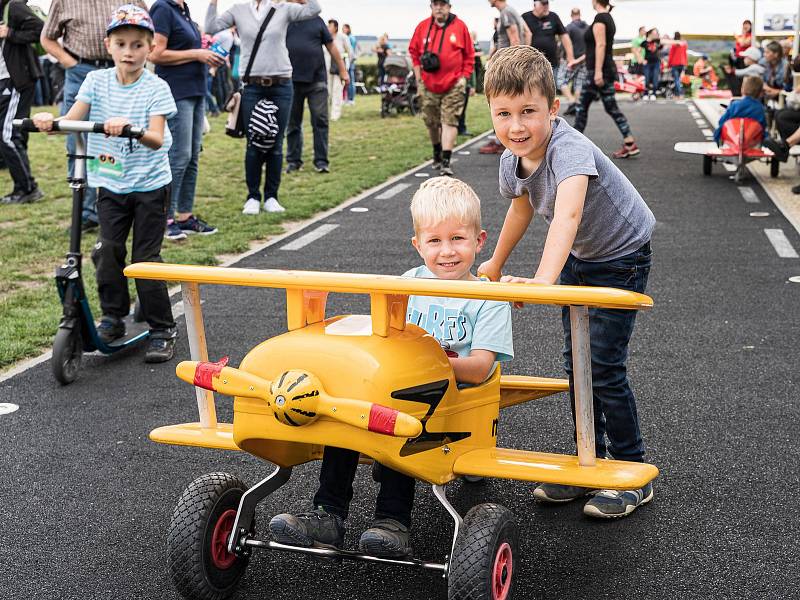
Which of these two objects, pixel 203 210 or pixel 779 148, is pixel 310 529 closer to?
pixel 203 210

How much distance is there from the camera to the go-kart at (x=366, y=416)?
268 centimetres

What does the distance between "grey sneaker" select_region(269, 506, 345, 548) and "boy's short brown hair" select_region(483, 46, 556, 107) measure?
1402 mm

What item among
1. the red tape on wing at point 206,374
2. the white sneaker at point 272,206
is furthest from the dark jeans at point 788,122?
the red tape on wing at point 206,374

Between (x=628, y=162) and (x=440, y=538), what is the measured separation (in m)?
11.4

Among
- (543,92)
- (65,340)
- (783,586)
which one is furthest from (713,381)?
(65,340)

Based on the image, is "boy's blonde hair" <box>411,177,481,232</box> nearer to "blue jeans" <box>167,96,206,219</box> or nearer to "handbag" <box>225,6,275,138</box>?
"blue jeans" <box>167,96,206,219</box>

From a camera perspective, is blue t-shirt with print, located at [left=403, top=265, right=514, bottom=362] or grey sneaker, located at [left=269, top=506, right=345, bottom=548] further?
blue t-shirt with print, located at [left=403, top=265, right=514, bottom=362]

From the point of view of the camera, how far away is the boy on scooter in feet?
18.3

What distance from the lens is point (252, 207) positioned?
1035cm

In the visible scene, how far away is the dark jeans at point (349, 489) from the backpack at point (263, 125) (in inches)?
275

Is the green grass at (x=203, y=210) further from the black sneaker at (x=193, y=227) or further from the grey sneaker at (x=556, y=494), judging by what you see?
the grey sneaker at (x=556, y=494)

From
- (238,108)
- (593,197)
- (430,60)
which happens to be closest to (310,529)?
(593,197)

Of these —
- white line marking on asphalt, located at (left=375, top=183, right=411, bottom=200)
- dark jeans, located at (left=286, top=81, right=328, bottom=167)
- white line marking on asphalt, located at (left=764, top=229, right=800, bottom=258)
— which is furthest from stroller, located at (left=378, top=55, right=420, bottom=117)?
white line marking on asphalt, located at (left=764, top=229, right=800, bottom=258)

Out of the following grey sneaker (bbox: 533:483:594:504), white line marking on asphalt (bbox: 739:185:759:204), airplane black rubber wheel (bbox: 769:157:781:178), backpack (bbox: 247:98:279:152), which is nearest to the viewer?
grey sneaker (bbox: 533:483:594:504)
